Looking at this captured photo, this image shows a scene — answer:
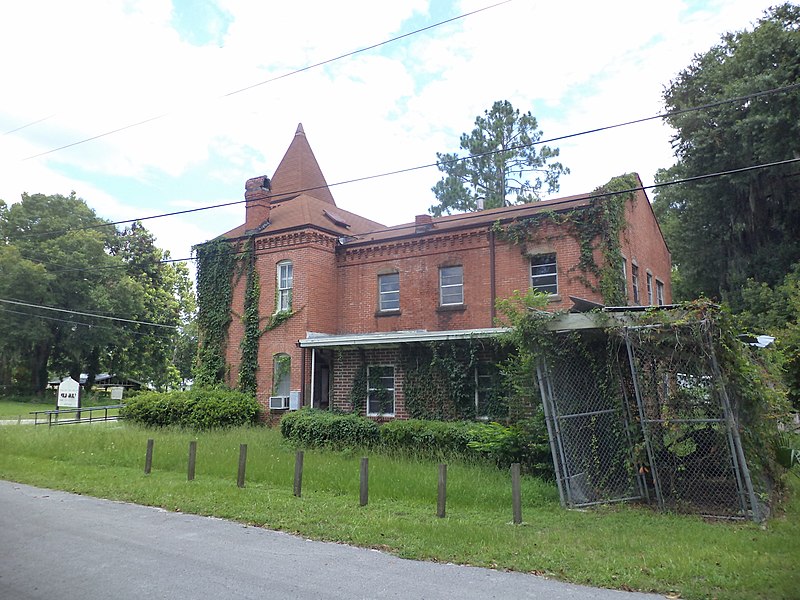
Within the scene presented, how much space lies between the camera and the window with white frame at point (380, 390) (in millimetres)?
18359

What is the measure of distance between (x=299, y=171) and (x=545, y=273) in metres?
14.2

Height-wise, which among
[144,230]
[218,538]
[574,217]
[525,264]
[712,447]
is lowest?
[218,538]

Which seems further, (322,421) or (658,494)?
(322,421)

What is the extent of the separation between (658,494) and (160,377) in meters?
45.8

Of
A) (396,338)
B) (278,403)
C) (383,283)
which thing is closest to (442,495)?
(396,338)

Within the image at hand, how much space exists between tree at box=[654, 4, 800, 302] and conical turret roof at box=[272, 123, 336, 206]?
15891 millimetres

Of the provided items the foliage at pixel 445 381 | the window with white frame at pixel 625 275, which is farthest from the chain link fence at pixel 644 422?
the window with white frame at pixel 625 275

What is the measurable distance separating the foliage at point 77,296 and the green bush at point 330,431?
80.2ft

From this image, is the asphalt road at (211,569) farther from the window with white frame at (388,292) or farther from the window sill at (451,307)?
the window with white frame at (388,292)

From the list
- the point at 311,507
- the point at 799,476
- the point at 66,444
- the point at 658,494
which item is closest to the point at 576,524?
the point at 658,494

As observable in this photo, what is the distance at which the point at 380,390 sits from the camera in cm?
1841

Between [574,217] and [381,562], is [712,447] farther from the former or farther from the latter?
[574,217]

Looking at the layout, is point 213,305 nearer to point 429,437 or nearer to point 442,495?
point 429,437

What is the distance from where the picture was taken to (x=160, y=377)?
47.9m
